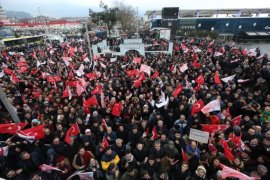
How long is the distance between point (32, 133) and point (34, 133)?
0.18 ft

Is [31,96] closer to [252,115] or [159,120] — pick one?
[159,120]

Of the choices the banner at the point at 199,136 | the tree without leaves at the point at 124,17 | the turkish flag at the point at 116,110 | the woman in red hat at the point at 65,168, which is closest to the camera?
the woman in red hat at the point at 65,168

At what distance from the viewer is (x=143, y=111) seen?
768 centimetres

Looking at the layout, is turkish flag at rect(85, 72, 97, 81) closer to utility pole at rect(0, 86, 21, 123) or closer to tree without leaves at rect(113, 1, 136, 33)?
utility pole at rect(0, 86, 21, 123)

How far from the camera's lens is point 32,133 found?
601cm

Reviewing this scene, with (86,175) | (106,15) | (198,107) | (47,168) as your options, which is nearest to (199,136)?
(198,107)

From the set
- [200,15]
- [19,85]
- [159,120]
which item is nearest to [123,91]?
[159,120]

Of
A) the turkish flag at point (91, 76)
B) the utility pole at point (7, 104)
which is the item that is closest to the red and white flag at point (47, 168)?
the utility pole at point (7, 104)

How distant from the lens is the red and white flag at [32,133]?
588 cm

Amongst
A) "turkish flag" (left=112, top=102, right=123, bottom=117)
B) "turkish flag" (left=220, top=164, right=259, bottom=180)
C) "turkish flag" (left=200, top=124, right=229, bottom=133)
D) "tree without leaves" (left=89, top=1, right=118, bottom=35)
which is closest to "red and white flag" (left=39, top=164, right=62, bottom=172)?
"turkish flag" (left=112, top=102, right=123, bottom=117)

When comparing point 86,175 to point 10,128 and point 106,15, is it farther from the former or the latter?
point 106,15

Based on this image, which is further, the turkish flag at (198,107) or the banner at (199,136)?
the turkish flag at (198,107)

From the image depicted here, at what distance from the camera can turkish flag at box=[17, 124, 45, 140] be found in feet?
19.3

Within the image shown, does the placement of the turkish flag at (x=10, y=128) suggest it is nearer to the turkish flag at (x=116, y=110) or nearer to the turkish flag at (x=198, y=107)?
the turkish flag at (x=116, y=110)
